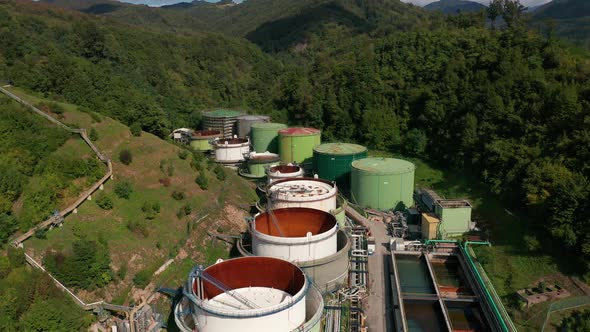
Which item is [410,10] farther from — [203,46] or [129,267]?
[129,267]

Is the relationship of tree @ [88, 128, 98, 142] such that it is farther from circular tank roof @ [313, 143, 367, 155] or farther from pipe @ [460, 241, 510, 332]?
pipe @ [460, 241, 510, 332]

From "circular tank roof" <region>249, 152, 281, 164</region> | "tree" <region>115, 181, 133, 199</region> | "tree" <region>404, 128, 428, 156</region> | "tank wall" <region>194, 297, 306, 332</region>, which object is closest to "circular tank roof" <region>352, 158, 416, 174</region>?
"circular tank roof" <region>249, 152, 281, 164</region>

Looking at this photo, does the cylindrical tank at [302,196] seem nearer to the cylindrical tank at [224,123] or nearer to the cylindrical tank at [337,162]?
the cylindrical tank at [337,162]

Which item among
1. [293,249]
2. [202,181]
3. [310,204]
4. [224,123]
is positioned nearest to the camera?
[293,249]

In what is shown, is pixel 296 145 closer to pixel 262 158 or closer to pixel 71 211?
pixel 262 158

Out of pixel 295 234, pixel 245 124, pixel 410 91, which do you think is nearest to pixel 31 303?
pixel 295 234

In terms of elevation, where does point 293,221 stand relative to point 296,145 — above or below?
below
